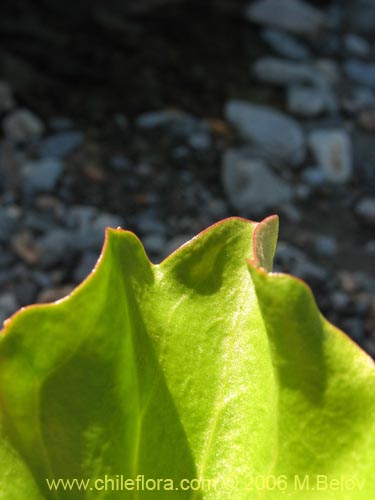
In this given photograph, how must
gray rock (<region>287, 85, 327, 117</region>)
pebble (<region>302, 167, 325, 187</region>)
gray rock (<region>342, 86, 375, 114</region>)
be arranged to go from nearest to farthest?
pebble (<region>302, 167, 325, 187</region>), gray rock (<region>287, 85, 327, 117</region>), gray rock (<region>342, 86, 375, 114</region>)

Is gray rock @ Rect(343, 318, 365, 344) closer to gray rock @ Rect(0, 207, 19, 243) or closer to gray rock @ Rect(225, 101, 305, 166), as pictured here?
gray rock @ Rect(225, 101, 305, 166)

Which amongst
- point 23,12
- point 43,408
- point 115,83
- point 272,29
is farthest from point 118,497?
point 272,29

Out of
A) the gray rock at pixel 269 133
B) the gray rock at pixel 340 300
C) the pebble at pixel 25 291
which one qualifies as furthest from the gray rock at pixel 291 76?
the pebble at pixel 25 291

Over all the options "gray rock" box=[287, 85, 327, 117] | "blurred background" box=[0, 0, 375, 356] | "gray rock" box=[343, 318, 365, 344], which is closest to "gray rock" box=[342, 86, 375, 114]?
"blurred background" box=[0, 0, 375, 356]

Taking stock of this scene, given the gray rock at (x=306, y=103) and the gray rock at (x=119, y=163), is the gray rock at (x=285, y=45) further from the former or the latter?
the gray rock at (x=119, y=163)

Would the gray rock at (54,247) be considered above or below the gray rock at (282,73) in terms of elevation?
below

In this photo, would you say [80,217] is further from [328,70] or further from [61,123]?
[328,70]
